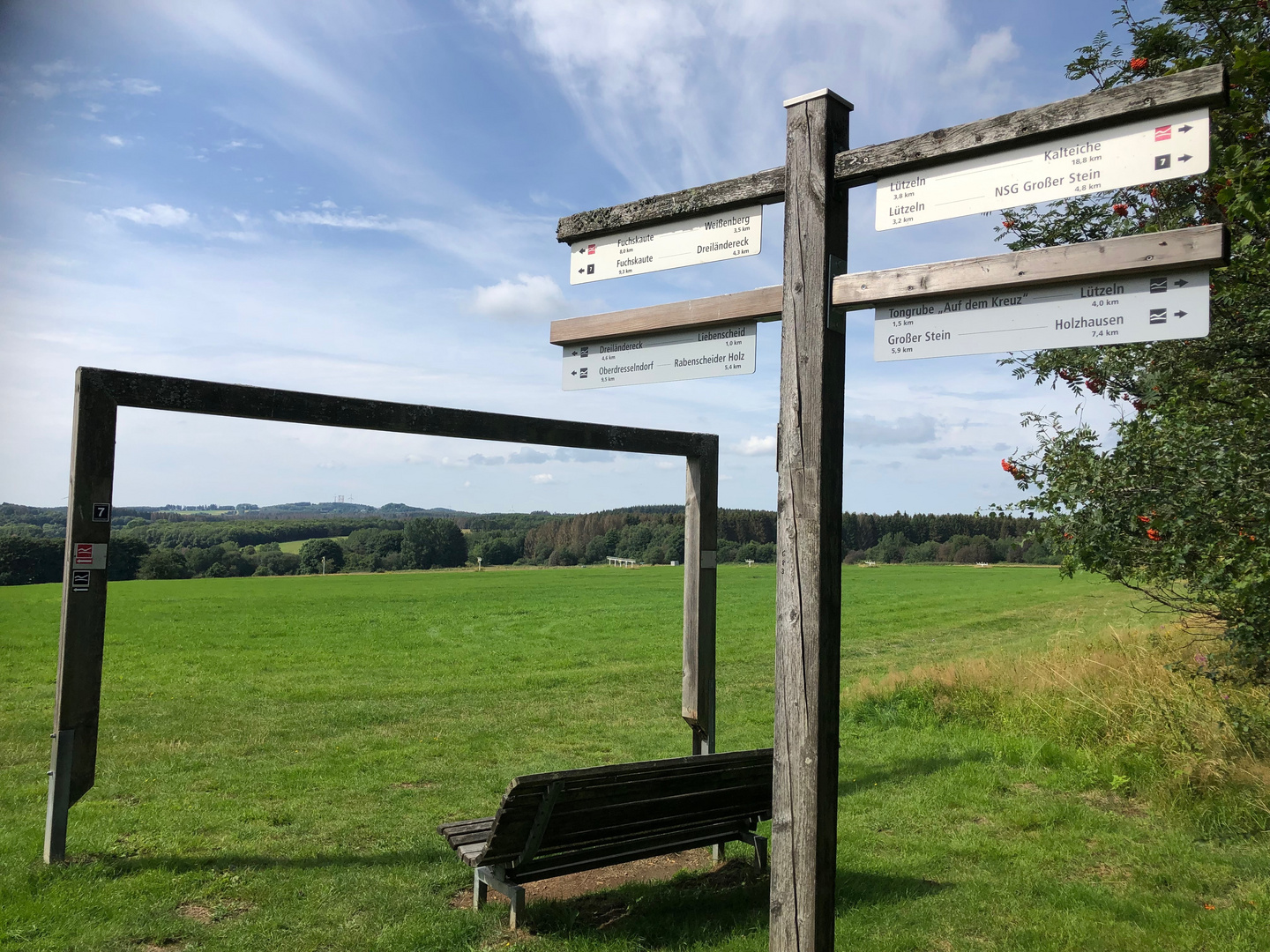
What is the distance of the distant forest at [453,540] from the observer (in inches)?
1681

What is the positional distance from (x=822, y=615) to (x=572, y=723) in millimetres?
7393

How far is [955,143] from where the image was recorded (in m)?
2.93

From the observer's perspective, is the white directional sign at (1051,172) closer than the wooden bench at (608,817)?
Yes

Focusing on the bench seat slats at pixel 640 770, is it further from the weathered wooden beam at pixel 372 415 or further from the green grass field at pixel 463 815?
the weathered wooden beam at pixel 372 415

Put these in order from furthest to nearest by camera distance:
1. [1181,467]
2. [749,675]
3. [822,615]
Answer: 1. [749,675]
2. [1181,467]
3. [822,615]

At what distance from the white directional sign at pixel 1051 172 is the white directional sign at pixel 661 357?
711 millimetres

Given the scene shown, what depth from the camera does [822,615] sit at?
9.87 ft

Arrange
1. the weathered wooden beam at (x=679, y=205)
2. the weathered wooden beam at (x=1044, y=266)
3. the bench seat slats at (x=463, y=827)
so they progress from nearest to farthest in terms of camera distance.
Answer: the weathered wooden beam at (x=1044, y=266) < the weathered wooden beam at (x=679, y=205) < the bench seat slats at (x=463, y=827)

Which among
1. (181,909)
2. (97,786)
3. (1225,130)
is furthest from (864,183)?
(97,786)

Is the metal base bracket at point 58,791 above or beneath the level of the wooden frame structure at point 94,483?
beneath

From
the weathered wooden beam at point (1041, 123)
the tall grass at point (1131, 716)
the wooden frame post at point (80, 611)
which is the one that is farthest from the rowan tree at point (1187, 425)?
the wooden frame post at point (80, 611)

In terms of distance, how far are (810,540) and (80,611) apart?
411 cm

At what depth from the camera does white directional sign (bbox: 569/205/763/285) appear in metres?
3.46

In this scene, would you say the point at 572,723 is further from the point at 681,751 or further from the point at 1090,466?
the point at 1090,466
